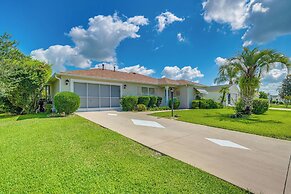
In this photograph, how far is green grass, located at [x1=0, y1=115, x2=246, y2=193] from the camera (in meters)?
2.68

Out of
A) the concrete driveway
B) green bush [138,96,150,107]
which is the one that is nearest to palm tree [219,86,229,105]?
green bush [138,96,150,107]

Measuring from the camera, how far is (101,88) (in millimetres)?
15836

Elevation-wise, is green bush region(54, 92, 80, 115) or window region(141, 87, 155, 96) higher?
window region(141, 87, 155, 96)

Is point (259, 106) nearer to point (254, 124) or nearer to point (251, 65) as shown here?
point (251, 65)

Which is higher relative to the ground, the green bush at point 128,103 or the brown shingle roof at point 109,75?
the brown shingle roof at point 109,75

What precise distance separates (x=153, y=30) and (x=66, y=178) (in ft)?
60.1

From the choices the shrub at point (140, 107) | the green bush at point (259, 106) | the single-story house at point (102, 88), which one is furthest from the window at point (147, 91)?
the green bush at point (259, 106)

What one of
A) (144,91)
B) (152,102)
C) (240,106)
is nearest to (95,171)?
(240,106)

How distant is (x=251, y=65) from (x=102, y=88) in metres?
14.3

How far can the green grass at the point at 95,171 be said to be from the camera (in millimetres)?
2680

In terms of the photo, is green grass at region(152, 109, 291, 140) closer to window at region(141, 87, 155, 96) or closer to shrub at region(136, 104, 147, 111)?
shrub at region(136, 104, 147, 111)

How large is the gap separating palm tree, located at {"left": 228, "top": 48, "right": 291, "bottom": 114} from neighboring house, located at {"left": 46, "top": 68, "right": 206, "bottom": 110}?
790cm

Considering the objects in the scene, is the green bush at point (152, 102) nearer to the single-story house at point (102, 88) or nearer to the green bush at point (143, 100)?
the green bush at point (143, 100)

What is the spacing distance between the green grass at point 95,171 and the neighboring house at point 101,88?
946 centimetres
